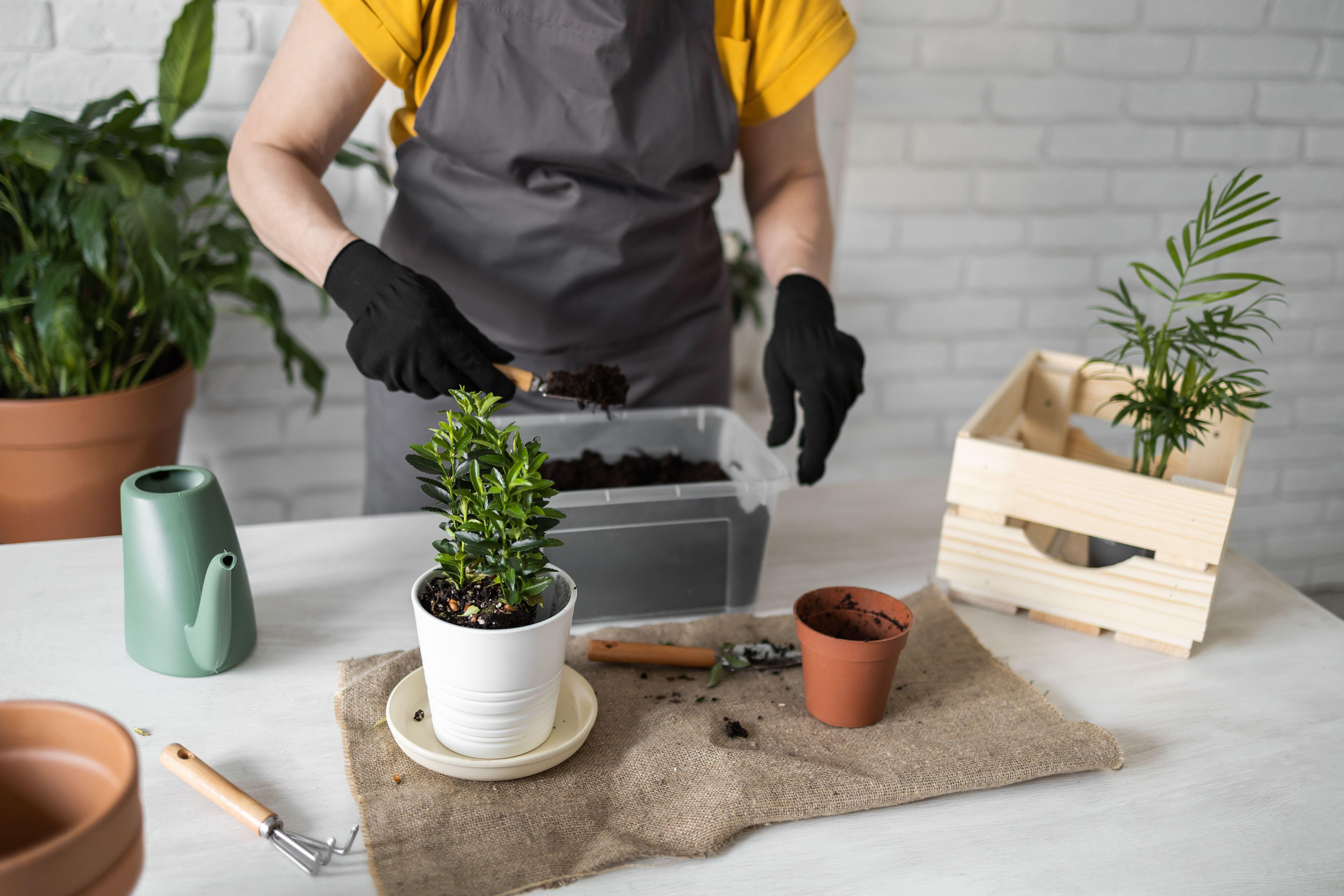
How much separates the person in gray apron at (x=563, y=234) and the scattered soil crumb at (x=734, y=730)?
1.20 feet

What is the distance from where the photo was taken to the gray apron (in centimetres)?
107

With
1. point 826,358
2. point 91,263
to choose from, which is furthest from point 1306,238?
point 91,263

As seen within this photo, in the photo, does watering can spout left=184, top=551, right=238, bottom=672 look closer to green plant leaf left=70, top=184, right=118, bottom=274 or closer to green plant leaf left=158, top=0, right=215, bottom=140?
green plant leaf left=70, top=184, right=118, bottom=274

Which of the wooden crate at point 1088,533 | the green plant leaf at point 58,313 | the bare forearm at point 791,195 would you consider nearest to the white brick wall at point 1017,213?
the green plant leaf at point 58,313

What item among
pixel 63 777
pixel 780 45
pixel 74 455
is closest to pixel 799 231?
pixel 780 45

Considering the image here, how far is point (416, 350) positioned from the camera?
95 cm

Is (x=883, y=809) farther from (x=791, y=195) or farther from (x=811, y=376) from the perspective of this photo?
(x=791, y=195)

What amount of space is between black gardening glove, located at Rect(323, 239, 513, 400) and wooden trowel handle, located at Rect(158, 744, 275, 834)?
41 cm

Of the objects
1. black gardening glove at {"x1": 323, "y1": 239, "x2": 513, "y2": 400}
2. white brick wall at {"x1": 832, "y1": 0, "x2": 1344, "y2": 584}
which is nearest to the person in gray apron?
black gardening glove at {"x1": 323, "y1": 239, "x2": 513, "y2": 400}

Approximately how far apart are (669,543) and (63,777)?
1.83ft

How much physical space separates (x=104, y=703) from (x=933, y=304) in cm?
193

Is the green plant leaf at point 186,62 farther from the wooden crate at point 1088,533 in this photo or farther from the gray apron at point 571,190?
the wooden crate at point 1088,533

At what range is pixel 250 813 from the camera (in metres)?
0.64

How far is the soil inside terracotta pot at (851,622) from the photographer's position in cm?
80
